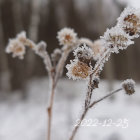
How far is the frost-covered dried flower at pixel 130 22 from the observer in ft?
3.32

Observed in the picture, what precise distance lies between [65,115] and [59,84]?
440 centimetres

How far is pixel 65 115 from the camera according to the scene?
7.50m

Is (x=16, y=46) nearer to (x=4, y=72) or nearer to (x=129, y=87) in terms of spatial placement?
(x=129, y=87)

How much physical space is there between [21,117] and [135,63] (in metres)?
6.65

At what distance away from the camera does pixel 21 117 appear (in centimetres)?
789

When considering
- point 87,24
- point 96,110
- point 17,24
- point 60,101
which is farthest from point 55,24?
point 96,110

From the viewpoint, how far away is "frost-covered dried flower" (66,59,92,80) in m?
1.01

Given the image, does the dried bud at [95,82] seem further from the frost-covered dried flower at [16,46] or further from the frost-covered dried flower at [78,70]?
the frost-covered dried flower at [16,46]

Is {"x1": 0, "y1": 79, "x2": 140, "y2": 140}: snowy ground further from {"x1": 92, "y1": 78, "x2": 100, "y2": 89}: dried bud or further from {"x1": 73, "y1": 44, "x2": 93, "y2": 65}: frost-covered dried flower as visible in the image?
{"x1": 73, "y1": 44, "x2": 93, "y2": 65}: frost-covered dried flower

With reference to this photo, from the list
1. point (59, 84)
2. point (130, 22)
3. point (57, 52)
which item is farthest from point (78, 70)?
point (59, 84)

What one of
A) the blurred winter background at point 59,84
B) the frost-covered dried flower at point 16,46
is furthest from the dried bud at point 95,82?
the blurred winter background at point 59,84

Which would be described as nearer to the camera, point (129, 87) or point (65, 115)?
point (129, 87)

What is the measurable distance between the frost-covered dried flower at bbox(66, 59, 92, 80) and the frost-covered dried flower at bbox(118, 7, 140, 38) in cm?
15

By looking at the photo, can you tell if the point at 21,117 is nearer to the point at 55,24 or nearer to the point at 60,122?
the point at 60,122
